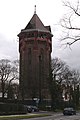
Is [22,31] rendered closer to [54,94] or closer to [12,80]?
[12,80]

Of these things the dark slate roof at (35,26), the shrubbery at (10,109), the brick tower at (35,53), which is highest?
the dark slate roof at (35,26)

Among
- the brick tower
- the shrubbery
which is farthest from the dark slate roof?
the shrubbery

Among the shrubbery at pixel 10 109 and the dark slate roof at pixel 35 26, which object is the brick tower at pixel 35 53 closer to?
the dark slate roof at pixel 35 26

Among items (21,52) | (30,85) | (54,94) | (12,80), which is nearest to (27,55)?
(21,52)

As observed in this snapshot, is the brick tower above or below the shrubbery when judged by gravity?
above

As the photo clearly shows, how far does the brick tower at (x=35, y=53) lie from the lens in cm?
11244

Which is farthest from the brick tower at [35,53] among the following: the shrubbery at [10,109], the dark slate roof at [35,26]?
the shrubbery at [10,109]

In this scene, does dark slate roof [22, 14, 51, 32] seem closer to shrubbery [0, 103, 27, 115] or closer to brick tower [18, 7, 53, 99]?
brick tower [18, 7, 53, 99]

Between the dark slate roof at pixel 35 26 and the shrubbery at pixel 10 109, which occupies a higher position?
the dark slate roof at pixel 35 26

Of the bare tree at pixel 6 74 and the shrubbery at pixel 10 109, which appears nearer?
the shrubbery at pixel 10 109

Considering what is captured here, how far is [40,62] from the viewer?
118 metres

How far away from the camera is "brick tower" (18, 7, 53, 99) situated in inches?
4427

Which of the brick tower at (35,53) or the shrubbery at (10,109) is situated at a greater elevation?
the brick tower at (35,53)

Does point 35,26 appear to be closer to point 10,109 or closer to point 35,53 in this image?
point 35,53
